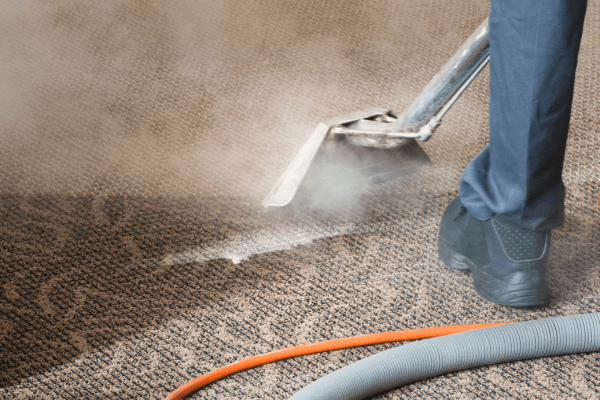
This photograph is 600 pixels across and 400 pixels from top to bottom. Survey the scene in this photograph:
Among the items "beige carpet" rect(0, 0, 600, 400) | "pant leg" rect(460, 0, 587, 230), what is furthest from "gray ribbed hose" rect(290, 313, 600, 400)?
"pant leg" rect(460, 0, 587, 230)

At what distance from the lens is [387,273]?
93cm

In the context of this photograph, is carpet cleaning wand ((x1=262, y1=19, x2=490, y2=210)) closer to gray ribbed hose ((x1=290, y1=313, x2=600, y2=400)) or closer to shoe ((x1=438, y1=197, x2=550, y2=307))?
shoe ((x1=438, y1=197, x2=550, y2=307))

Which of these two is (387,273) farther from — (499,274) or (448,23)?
(448,23)

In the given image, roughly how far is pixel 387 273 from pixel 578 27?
473 millimetres

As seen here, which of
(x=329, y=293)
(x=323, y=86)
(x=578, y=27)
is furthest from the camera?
(x=323, y=86)

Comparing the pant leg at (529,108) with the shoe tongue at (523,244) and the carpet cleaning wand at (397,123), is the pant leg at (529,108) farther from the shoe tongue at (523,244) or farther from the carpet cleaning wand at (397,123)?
the carpet cleaning wand at (397,123)

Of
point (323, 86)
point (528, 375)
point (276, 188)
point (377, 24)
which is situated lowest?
point (528, 375)

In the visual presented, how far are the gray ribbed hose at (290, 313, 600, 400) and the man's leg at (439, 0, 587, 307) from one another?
8 centimetres

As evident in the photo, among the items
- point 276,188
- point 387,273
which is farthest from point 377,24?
point 387,273

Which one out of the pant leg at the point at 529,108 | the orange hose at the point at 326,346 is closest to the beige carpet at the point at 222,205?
the orange hose at the point at 326,346

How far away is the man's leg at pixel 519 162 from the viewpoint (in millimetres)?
672

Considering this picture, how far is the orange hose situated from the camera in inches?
31.5

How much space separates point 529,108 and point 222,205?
1.91 feet

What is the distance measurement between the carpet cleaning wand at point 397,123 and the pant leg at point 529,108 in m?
0.15
